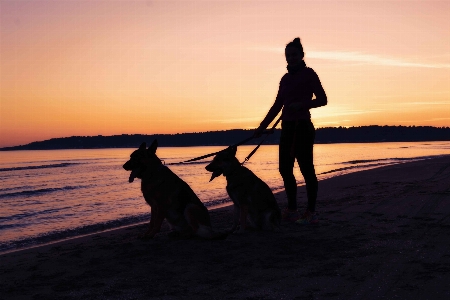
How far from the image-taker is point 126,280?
4207 mm

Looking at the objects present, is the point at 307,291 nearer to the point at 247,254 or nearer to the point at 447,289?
the point at 447,289

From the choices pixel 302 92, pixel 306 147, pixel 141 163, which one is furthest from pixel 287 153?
pixel 141 163

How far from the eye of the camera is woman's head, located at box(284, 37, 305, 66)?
6.48m

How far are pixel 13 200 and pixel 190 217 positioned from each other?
39.4 feet

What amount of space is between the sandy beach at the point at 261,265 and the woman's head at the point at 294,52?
2615 millimetres

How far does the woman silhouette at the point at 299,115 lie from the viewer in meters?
6.51

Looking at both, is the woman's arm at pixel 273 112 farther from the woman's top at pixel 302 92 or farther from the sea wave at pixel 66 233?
the sea wave at pixel 66 233

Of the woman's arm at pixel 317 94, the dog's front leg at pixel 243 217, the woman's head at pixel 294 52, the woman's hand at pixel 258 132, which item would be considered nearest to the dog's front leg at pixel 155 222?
the dog's front leg at pixel 243 217

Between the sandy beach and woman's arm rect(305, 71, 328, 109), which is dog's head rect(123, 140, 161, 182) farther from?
woman's arm rect(305, 71, 328, 109)

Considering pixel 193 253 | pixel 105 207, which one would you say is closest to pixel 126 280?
pixel 193 253

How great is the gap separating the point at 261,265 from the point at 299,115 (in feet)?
9.21

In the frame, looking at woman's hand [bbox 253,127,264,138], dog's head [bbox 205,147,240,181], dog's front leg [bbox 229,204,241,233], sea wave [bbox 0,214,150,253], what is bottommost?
sea wave [bbox 0,214,150,253]

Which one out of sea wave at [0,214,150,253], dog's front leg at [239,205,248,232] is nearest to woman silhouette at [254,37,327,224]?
dog's front leg at [239,205,248,232]

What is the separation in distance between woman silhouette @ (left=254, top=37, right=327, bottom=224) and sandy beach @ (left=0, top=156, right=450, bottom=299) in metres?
0.87
